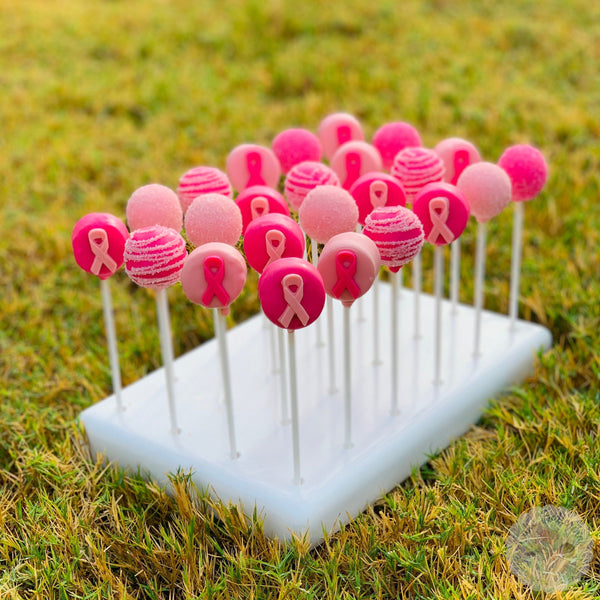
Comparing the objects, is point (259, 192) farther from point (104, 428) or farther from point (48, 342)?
point (48, 342)

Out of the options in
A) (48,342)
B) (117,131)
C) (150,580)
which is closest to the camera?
(150,580)

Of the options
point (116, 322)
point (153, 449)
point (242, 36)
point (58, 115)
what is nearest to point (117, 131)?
point (58, 115)

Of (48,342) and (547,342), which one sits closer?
(547,342)

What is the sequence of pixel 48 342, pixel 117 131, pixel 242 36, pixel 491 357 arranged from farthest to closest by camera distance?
pixel 242 36, pixel 117 131, pixel 48 342, pixel 491 357

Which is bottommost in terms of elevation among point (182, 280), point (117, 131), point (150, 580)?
point (150, 580)

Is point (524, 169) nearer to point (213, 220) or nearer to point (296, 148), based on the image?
point (296, 148)

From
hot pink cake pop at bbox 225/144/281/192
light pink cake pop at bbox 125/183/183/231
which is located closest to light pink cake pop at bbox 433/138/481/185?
hot pink cake pop at bbox 225/144/281/192

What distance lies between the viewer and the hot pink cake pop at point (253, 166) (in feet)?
5.05

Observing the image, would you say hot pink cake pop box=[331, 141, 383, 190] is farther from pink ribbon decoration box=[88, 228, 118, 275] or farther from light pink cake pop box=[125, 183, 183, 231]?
pink ribbon decoration box=[88, 228, 118, 275]

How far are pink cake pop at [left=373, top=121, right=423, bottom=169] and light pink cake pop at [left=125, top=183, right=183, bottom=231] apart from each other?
0.49 metres

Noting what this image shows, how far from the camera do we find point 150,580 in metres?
1.28

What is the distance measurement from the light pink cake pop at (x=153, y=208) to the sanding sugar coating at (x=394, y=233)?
0.33 meters

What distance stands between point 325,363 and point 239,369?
18 centimetres

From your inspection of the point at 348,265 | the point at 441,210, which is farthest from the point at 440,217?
the point at 348,265
